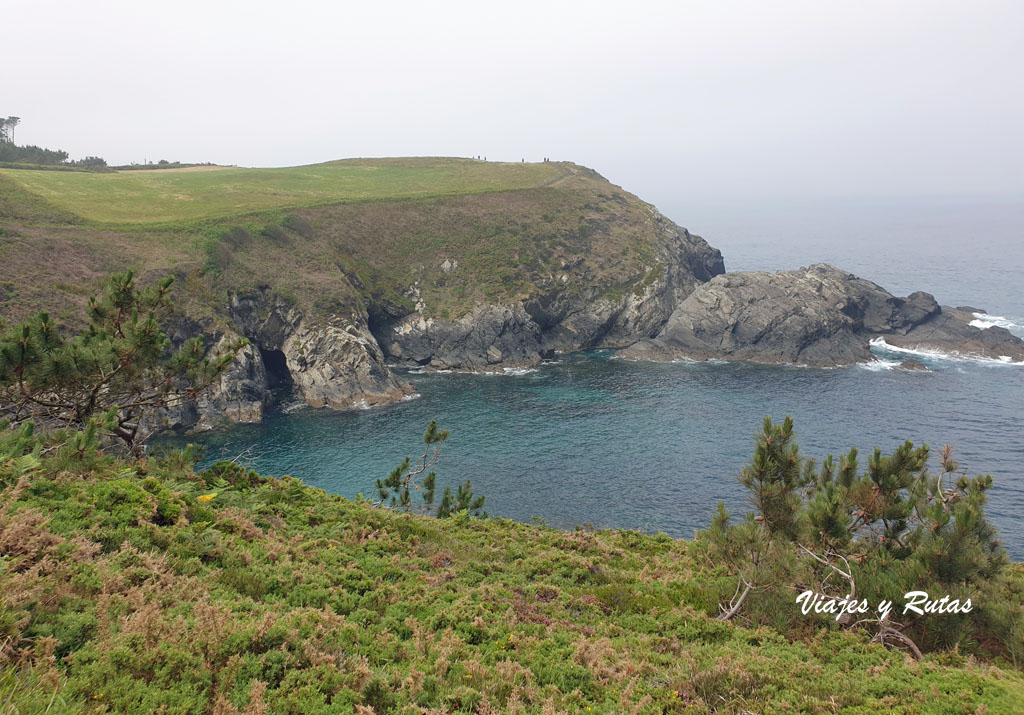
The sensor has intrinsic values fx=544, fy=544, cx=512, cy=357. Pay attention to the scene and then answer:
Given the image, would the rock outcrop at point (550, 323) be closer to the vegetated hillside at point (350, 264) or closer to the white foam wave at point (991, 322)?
the vegetated hillside at point (350, 264)

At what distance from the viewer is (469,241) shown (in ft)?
313

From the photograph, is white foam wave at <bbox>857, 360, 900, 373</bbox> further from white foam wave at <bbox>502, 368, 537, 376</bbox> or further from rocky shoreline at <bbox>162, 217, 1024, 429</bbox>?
white foam wave at <bbox>502, 368, 537, 376</bbox>

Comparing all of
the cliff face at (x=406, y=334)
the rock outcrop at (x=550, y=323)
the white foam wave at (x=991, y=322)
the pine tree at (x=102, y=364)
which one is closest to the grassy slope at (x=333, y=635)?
the pine tree at (x=102, y=364)

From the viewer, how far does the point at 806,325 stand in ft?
251

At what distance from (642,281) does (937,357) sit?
42.2m

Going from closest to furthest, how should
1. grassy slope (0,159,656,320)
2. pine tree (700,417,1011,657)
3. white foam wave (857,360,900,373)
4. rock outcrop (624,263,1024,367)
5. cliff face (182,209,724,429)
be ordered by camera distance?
pine tree (700,417,1011,657) → cliff face (182,209,724,429) → grassy slope (0,159,656,320) → white foam wave (857,360,900,373) → rock outcrop (624,263,1024,367)

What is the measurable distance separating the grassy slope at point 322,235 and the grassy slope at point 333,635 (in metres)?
53.5

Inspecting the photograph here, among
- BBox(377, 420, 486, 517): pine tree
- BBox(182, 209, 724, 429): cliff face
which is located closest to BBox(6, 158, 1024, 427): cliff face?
BBox(182, 209, 724, 429): cliff face

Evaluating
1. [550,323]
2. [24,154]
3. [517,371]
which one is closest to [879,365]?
[550,323]

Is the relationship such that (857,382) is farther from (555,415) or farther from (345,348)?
(345,348)

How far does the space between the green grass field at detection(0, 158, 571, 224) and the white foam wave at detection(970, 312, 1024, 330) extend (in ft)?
275

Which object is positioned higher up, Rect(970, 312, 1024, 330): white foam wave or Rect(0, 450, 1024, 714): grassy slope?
Rect(970, 312, 1024, 330): white foam wave

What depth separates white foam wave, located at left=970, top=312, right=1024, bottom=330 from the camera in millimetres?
82500

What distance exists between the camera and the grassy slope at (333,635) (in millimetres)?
8148
